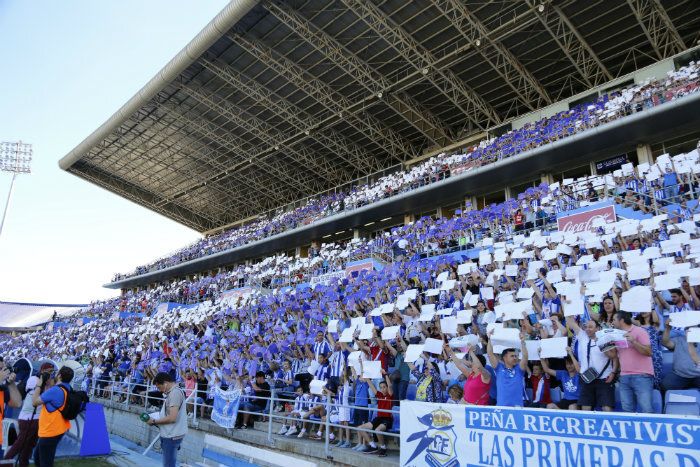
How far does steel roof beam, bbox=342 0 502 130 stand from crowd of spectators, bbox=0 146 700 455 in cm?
908

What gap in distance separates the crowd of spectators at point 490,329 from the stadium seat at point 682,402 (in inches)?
9.1

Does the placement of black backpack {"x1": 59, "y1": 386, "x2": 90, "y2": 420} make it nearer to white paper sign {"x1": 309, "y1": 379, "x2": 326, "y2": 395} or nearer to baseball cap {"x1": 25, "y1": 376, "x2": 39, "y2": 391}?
baseball cap {"x1": 25, "y1": 376, "x2": 39, "y2": 391}

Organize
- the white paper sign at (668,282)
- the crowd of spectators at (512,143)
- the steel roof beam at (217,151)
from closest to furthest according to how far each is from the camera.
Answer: the white paper sign at (668,282), the crowd of spectators at (512,143), the steel roof beam at (217,151)

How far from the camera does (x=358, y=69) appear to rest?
24.4 m

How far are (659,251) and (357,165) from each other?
87.3ft

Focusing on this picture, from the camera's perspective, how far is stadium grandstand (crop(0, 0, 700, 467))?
5.36 meters

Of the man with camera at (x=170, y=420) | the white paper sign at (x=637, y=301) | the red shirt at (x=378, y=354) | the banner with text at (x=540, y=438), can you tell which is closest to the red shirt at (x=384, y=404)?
the red shirt at (x=378, y=354)

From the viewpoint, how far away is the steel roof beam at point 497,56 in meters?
20.4

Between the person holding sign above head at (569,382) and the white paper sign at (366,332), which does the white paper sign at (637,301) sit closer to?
the person holding sign above head at (569,382)

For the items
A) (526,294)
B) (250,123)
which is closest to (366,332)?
(526,294)

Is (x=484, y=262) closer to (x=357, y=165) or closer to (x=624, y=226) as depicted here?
(x=624, y=226)

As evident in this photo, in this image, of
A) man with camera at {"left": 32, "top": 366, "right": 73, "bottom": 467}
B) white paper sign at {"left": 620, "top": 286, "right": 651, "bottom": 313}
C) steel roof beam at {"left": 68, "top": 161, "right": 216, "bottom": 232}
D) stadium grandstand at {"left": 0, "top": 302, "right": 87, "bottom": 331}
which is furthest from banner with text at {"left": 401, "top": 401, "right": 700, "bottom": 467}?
stadium grandstand at {"left": 0, "top": 302, "right": 87, "bottom": 331}

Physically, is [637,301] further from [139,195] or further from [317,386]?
[139,195]

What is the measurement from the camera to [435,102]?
90.8 ft
